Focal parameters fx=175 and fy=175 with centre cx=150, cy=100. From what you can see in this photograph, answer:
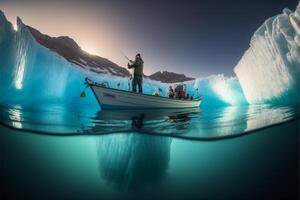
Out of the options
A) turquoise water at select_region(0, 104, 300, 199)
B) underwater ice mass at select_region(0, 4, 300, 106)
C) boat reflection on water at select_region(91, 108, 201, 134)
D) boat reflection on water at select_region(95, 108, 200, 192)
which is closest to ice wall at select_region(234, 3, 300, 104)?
underwater ice mass at select_region(0, 4, 300, 106)

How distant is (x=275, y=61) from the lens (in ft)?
43.3

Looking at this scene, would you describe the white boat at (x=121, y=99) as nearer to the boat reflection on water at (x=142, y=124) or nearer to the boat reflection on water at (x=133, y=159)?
the boat reflection on water at (x=142, y=124)

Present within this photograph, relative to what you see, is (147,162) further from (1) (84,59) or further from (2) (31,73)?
(1) (84,59)

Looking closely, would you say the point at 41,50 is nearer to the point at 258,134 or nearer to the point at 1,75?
the point at 1,75

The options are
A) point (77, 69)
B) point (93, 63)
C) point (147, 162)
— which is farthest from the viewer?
point (93, 63)

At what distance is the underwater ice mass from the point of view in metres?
11.9

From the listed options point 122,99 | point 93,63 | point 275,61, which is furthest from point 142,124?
point 93,63

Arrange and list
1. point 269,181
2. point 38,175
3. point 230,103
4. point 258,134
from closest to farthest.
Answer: point 269,181, point 38,175, point 258,134, point 230,103

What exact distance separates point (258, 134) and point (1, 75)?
61.6ft

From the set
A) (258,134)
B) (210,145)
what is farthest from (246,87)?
(210,145)

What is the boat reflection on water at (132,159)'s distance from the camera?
2.73m

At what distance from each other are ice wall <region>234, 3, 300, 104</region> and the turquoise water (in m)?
8.07

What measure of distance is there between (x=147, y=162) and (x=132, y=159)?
0.31 metres

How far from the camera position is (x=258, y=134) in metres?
5.05
